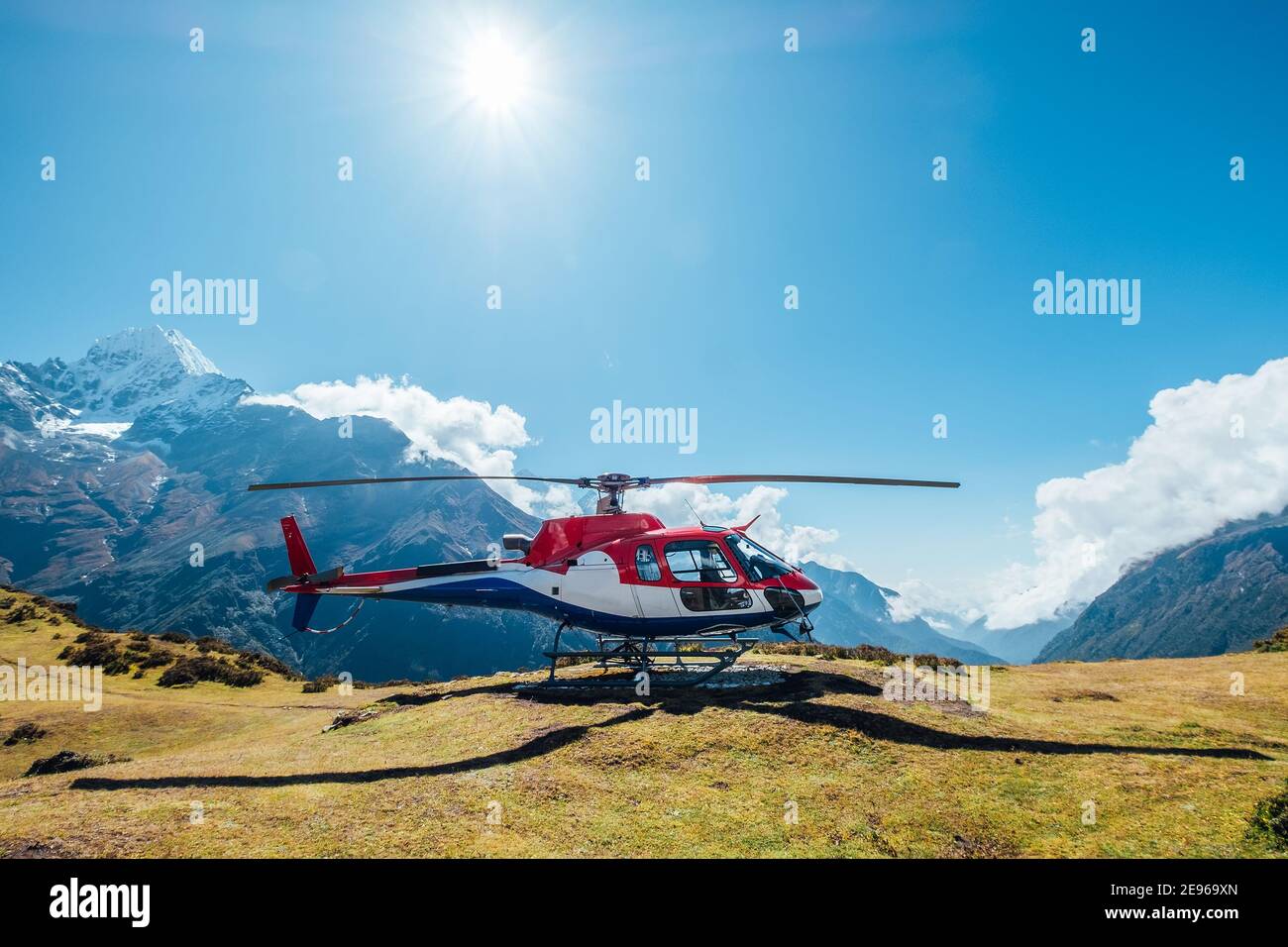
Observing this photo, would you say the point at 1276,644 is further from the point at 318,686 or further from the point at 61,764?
the point at 318,686

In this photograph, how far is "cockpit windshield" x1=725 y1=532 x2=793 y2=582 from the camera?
51.2 feet

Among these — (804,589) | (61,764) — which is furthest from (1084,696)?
(61,764)

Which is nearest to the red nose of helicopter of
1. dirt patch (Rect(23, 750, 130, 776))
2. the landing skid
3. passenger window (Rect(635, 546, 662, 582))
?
the landing skid

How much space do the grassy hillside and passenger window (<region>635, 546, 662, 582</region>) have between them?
3.06m

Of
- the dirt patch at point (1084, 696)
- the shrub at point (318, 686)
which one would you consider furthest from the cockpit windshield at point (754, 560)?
the shrub at point (318, 686)

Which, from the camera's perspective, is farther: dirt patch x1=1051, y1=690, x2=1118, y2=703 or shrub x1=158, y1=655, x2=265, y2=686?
shrub x1=158, y1=655, x2=265, y2=686

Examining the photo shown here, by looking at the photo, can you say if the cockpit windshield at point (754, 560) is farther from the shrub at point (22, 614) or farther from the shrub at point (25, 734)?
the shrub at point (22, 614)

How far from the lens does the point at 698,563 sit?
1567cm

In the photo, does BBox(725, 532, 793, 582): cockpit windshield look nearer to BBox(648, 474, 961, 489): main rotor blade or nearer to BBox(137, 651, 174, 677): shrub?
BBox(648, 474, 961, 489): main rotor blade
